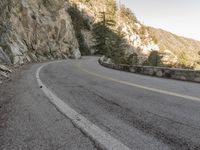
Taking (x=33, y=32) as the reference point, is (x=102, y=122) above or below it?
below

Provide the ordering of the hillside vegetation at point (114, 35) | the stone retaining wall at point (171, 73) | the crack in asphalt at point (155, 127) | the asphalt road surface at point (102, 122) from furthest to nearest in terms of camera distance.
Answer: the hillside vegetation at point (114, 35), the stone retaining wall at point (171, 73), the asphalt road surface at point (102, 122), the crack in asphalt at point (155, 127)

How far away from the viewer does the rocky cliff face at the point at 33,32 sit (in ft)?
85.4

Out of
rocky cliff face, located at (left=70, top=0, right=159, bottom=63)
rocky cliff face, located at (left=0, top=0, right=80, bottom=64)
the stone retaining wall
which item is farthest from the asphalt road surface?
rocky cliff face, located at (left=70, top=0, right=159, bottom=63)

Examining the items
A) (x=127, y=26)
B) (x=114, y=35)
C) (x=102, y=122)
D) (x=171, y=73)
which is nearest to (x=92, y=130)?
(x=102, y=122)

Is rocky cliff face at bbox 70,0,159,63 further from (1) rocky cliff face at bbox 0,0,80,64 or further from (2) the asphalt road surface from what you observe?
(2) the asphalt road surface

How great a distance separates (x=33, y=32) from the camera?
3862 cm

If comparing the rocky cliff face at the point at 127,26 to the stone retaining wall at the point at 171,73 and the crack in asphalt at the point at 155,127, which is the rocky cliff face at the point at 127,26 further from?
the crack in asphalt at the point at 155,127

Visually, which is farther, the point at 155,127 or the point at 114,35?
the point at 114,35

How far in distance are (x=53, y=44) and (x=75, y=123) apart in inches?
1692

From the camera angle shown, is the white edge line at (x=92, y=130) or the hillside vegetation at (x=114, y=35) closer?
the white edge line at (x=92, y=130)

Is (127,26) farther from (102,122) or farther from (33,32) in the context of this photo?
(102,122)

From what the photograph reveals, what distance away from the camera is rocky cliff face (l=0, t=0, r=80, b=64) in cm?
2604

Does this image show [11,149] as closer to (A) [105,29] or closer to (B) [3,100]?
(B) [3,100]

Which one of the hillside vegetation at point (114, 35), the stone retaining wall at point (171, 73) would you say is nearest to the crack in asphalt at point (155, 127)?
the stone retaining wall at point (171, 73)
